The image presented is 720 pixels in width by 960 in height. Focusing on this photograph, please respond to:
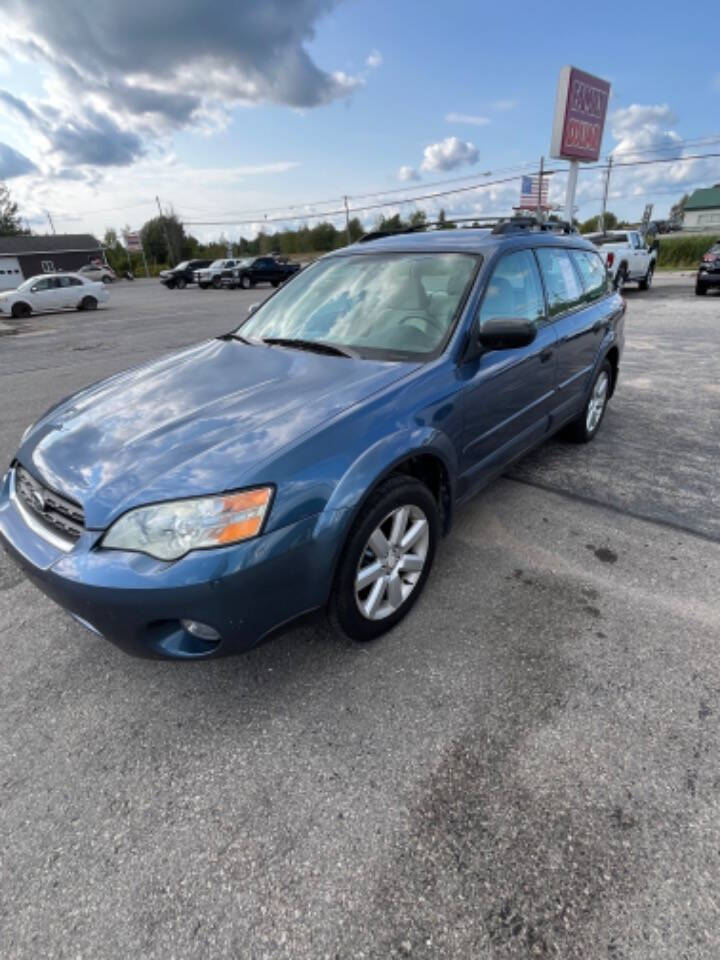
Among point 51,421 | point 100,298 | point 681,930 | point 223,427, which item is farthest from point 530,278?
point 100,298

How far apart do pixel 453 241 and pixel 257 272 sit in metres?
28.7

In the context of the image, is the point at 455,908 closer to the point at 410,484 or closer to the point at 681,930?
the point at 681,930

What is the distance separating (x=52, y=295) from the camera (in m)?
20.2

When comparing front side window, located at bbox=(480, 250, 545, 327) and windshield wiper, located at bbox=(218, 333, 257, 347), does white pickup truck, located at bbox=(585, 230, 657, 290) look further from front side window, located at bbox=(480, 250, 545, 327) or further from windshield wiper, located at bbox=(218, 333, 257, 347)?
windshield wiper, located at bbox=(218, 333, 257, 347)

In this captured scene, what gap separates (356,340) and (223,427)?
997 mm

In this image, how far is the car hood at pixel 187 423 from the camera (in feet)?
6.16

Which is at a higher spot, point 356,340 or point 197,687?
point 356,340

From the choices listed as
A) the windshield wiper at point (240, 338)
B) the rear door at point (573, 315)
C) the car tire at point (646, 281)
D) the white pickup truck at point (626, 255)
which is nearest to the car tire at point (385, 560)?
the windshield wiper at point (240, 338)

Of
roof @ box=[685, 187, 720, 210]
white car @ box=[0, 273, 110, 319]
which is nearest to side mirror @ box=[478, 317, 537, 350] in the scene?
white car @ box=[0, 273, 110, 319]

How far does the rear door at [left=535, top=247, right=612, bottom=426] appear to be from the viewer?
362 cm

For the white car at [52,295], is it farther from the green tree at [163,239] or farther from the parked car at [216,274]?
the green tree at [163,239]

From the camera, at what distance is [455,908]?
1.47m

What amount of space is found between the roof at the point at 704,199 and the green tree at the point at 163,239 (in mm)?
67432

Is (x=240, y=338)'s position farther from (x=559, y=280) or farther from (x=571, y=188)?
(x=571, y=188)
